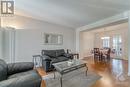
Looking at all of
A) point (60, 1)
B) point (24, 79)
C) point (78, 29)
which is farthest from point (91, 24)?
point (24, 79)

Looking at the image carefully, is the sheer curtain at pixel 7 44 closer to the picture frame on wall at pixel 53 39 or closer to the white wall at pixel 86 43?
the picture frame on wall at pixel 53 39

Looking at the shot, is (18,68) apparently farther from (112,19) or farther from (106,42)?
(106,42)

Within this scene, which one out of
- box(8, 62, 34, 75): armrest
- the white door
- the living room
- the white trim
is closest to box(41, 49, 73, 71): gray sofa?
the living room

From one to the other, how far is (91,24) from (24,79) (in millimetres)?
4905

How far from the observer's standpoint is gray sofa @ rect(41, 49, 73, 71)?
4.51m

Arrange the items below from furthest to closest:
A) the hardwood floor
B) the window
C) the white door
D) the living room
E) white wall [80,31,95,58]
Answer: the window < the white door < white wall [80,31,95,58] < the living room < the hardwood floor

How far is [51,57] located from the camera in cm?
532

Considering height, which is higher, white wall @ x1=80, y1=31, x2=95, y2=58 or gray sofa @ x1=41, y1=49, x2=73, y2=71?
white wall @ x1=80, y1=31, x2=95, y2=58

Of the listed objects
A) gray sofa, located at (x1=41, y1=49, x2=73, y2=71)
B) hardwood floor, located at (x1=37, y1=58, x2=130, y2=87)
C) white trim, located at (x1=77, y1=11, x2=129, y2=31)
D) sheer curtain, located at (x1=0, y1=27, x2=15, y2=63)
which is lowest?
hardwood floor, located at (x1=37, y1=58, x2=130, y2=87)

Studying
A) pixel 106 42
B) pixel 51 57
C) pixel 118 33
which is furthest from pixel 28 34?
pixel 106 42

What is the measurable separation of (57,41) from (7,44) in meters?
2.67

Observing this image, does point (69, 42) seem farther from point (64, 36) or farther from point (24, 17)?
point (24, 17)

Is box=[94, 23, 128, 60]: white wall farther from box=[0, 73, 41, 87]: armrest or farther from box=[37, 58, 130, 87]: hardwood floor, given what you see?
box=[0, 73, 41, 87]: armrest

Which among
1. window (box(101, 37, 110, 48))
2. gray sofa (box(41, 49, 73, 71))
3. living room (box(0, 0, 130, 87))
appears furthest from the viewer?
window (box(101, 37, 110, 48))
